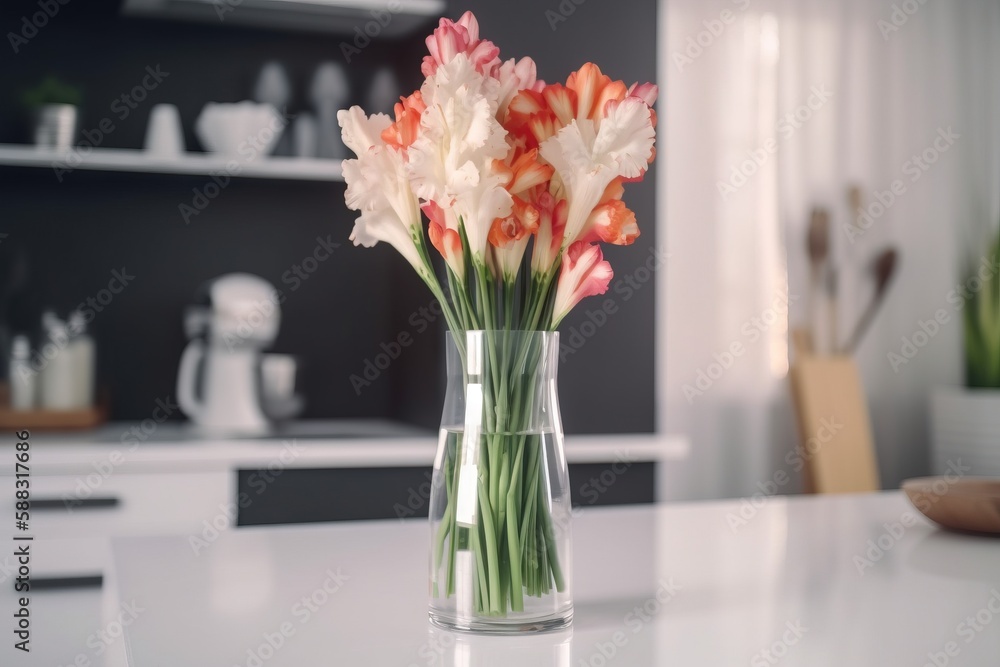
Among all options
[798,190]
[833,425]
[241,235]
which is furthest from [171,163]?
[833,425]

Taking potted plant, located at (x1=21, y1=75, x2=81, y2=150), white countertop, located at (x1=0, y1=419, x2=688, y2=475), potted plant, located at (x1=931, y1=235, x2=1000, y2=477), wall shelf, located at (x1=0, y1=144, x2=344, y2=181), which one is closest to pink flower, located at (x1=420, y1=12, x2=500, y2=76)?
white countertop, located at (x1=0, y1=419, x2=688, y2=475)

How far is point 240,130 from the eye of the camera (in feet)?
7.77

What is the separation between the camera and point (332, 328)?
2814mm

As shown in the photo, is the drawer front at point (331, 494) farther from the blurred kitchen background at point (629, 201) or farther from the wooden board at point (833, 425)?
the wooden board at point (833, 425)

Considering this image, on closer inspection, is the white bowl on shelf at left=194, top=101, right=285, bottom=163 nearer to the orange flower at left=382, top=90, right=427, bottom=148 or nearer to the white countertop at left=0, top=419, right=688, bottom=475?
the white countertop at left=0, top=419, right=688, bottom=475

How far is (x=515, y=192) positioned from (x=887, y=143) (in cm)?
296

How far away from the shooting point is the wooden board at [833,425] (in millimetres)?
3049

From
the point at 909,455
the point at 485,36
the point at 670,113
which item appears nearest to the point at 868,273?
the point at 909,455

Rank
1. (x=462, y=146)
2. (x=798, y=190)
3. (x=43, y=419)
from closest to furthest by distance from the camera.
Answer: (x=462, y=146) < (x=43, y=419) < (x=798, y=190)

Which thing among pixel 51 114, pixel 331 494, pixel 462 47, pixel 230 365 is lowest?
pixel 331 494

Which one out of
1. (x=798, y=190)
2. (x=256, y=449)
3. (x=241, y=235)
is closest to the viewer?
(x=256, y=449)

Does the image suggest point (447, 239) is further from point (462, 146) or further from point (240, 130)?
point (240, 130)

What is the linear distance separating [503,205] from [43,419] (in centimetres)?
194

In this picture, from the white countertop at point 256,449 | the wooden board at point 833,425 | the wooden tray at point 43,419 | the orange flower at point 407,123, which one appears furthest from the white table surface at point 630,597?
the wooden board at point 833,425
